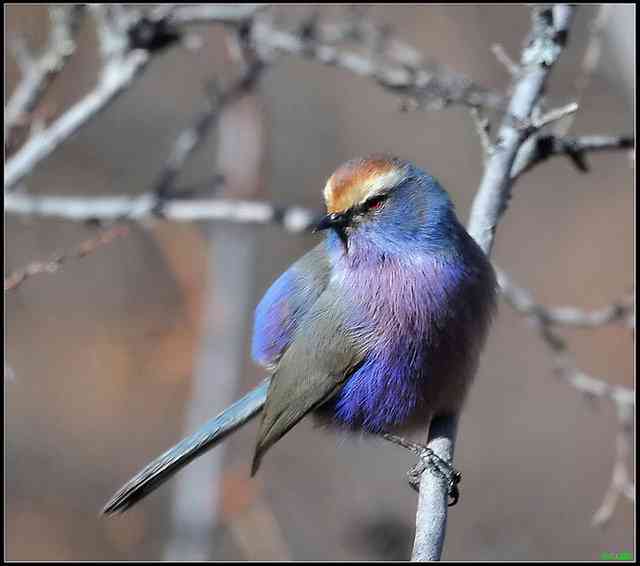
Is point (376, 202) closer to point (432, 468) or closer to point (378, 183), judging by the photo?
point (378, 183)

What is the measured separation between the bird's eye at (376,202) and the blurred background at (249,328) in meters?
2.17

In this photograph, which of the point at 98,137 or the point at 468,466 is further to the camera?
the point at 98,137

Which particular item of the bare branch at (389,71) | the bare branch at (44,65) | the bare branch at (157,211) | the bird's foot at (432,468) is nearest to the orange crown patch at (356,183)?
the bare branch at (389,71)

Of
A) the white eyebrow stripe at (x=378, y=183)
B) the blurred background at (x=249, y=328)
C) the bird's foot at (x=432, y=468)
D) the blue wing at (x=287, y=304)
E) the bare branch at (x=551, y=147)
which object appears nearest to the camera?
the bird's foot at (x=432, y=468)

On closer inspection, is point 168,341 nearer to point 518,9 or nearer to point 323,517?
point 323,517

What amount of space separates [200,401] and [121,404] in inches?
132

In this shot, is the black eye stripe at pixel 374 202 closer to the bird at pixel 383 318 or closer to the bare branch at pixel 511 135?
the bird at pixel 383 318

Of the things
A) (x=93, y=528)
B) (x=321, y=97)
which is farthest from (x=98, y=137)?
(x=93, y=528)

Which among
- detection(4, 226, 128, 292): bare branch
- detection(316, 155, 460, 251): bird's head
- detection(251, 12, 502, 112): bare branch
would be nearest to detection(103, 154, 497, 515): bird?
detection(316, 155, 460, 251): bird's head

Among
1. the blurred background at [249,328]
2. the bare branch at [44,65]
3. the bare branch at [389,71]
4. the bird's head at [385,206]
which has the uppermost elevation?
the bare branch at [44,65]

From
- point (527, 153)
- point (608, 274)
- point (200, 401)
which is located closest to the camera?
point (527, 153)

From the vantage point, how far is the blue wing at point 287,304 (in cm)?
412

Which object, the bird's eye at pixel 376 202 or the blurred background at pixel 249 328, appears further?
the blurred background at pixel 249 328

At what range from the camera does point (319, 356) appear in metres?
3.95
